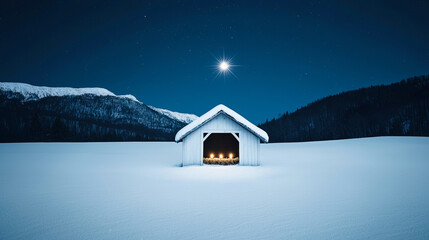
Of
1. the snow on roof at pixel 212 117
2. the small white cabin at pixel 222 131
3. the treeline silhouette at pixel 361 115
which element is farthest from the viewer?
the treeline silhouette at pixel 361 115

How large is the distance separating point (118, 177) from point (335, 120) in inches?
4839

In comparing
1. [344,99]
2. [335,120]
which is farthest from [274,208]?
[344,99]

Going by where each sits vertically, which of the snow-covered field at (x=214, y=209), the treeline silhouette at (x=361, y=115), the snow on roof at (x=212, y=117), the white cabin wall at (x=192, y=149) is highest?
the treeline silhouette at (x=361, y=115)

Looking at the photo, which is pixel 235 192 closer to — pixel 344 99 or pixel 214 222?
pixel 214 222

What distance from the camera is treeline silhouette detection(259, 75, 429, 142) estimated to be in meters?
90.1

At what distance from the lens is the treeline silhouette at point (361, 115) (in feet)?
296

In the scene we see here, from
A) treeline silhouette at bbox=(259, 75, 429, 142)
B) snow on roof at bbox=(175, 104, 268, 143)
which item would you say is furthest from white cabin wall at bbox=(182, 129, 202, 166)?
treeline silhouette at bbox=(259, 75, 429, 142)

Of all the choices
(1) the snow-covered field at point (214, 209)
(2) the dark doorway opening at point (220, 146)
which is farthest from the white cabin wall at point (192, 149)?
(2) the dark doorway opening at point (220, 146)

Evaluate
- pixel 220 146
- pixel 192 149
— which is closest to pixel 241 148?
pixel 192 149

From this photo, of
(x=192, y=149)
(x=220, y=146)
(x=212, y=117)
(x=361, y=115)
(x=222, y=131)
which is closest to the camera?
(x=212, y=117)

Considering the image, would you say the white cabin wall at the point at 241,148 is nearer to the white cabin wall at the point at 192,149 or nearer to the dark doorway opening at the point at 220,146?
the white cabin wall at the point at 192,149

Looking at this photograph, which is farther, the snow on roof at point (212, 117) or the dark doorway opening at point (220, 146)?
the dark doorway opening at point (220, 146)

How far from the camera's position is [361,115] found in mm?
112250

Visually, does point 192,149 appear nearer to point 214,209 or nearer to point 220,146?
point 220,146
